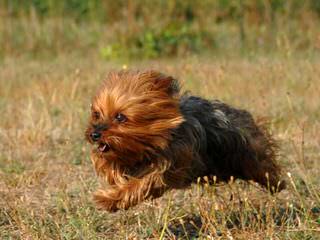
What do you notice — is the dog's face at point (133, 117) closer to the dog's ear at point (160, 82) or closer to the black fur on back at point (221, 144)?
the dog's ear at point (160, 82)

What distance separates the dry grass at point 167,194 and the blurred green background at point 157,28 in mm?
724

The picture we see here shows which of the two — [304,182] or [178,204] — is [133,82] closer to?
[178,204]

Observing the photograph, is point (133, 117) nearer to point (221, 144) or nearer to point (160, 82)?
point (160, 82)

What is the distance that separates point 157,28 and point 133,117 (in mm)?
9955

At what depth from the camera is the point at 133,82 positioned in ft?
19.6

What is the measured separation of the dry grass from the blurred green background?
0.72 metres

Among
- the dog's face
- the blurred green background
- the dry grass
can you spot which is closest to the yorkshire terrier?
the dog's face

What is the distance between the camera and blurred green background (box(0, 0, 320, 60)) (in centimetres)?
1518

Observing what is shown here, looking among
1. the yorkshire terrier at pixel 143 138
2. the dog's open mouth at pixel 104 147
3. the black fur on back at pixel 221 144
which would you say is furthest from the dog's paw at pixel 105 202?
the black fur on back at pixel 221 144

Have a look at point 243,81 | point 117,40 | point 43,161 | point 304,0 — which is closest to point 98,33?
point 117,40

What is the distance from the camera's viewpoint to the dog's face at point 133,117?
18.7 feet

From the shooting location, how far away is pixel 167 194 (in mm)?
7289

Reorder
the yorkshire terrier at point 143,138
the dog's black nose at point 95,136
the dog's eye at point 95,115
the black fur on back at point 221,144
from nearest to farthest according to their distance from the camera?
the dog's black nose at point 95,136 → the yorkshire terrier at point 143,138 → the dog's eye at point 95,115 → the black fur on back at point 221,144

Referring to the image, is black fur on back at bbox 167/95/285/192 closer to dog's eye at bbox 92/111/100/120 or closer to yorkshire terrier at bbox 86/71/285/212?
yorkshire terrier at bbox 86/71/285/212
